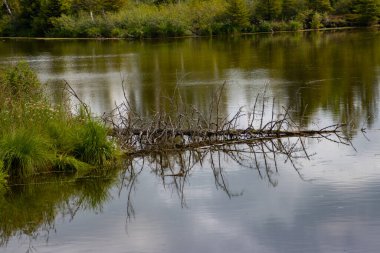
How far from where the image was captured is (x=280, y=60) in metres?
28.4

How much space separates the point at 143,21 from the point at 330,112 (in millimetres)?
38786

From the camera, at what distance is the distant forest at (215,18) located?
50906 mm

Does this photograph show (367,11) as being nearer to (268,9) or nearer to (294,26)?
(294,26)

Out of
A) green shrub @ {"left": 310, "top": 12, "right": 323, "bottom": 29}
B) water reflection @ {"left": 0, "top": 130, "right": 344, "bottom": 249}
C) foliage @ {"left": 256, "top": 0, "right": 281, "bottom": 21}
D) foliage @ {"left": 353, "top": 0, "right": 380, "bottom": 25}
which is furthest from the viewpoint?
foliage @ {"left": 256, "top": 0, "right": 281, "bottom": 21}

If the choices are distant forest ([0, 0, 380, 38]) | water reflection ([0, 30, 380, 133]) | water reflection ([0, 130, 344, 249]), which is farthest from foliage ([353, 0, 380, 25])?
water reflection ([0, 130, 344, 249])

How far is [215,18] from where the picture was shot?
52500 millimetres

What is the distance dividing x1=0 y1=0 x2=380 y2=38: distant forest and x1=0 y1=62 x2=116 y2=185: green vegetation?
40.1 m

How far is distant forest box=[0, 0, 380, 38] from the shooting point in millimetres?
50906

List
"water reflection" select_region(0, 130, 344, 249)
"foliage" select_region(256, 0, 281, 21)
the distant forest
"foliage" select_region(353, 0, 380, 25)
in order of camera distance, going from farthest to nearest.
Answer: "foliage" select_region(256, 0, 281, 21), the distant forest, "foliage" select_region(353, 0, 380, 25), "water reflection" select_region(0, 130, 344, 249)

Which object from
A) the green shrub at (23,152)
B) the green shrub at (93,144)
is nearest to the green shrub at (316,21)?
the green shrub at (93,144)

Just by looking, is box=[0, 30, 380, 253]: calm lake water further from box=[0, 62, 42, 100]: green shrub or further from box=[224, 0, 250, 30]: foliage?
box=[224, 0, 250, 30]: foliage

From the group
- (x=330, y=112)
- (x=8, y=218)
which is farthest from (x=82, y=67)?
(x=8, y=218)

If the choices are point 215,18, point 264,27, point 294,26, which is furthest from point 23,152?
point 215,18

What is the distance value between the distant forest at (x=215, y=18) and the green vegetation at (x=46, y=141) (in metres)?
40.1
